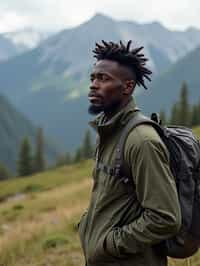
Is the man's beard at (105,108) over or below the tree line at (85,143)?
over


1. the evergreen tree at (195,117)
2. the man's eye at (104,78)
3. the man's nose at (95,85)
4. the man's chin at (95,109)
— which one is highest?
the man's eye at (104,78)

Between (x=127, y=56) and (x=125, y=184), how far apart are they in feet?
3.52

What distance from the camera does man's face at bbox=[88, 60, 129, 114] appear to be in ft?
14.5

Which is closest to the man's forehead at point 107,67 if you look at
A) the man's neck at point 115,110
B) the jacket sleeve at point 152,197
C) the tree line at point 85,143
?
the man's neck at point 115,110

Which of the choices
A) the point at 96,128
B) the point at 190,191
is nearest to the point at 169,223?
the point at 190,191

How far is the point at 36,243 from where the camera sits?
37.7 feet

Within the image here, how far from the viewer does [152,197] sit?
4.05 m

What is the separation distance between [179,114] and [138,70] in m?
76.0

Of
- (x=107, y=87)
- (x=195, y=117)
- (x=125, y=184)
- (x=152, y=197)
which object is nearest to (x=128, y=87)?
(x=107, y=87)

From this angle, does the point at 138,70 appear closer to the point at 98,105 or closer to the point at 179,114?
the point at 98,105

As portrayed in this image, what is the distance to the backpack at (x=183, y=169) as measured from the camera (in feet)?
13.8

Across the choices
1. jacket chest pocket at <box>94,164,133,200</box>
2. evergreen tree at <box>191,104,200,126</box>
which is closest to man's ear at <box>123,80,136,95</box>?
jacket chest pocket at <box>94,164,133,200</box>

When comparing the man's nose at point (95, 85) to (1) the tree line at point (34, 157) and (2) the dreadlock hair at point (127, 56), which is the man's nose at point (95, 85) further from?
(1) the tree line at point (34, 157)

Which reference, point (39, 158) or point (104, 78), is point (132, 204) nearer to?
point (104, 78)
